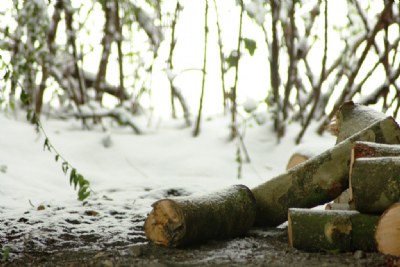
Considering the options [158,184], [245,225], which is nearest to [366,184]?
A: [245,225]

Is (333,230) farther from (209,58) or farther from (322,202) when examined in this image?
(209,58)

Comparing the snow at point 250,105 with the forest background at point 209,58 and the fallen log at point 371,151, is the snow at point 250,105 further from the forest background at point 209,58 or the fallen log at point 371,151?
the fallen log at point 371,151

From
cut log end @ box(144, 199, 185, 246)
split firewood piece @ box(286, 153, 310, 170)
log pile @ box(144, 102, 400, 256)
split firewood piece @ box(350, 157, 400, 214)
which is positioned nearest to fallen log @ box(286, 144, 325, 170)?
split firewood piece @ box(286, 153, 310, 170)

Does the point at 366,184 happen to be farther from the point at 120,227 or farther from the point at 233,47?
the point at 233,47

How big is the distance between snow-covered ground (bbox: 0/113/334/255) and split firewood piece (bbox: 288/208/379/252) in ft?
2.37

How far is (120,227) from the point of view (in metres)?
2.74

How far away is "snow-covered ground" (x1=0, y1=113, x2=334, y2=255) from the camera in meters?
2.83

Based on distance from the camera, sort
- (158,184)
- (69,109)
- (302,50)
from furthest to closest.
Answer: (69,109) → (302,50) → (158,184)

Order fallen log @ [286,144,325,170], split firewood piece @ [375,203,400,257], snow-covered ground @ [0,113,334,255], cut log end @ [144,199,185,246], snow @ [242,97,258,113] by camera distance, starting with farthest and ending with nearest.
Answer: snow @ [242,97,258,113], fallen log @ [286,144,325,170], snow-covered ground @ [0,113,334,255], cut log end @ [144,199,185,246], split firewood piece @ [375,203,400,257]

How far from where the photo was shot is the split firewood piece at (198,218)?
7.63 ft

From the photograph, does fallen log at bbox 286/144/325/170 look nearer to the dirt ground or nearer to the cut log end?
the dirt ground

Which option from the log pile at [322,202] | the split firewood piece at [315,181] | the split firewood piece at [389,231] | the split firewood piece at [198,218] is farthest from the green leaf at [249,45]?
the split firewood piece at [389,231]

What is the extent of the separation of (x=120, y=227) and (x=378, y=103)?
8.70 ft

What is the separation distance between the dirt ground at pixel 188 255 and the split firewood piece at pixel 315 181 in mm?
194
